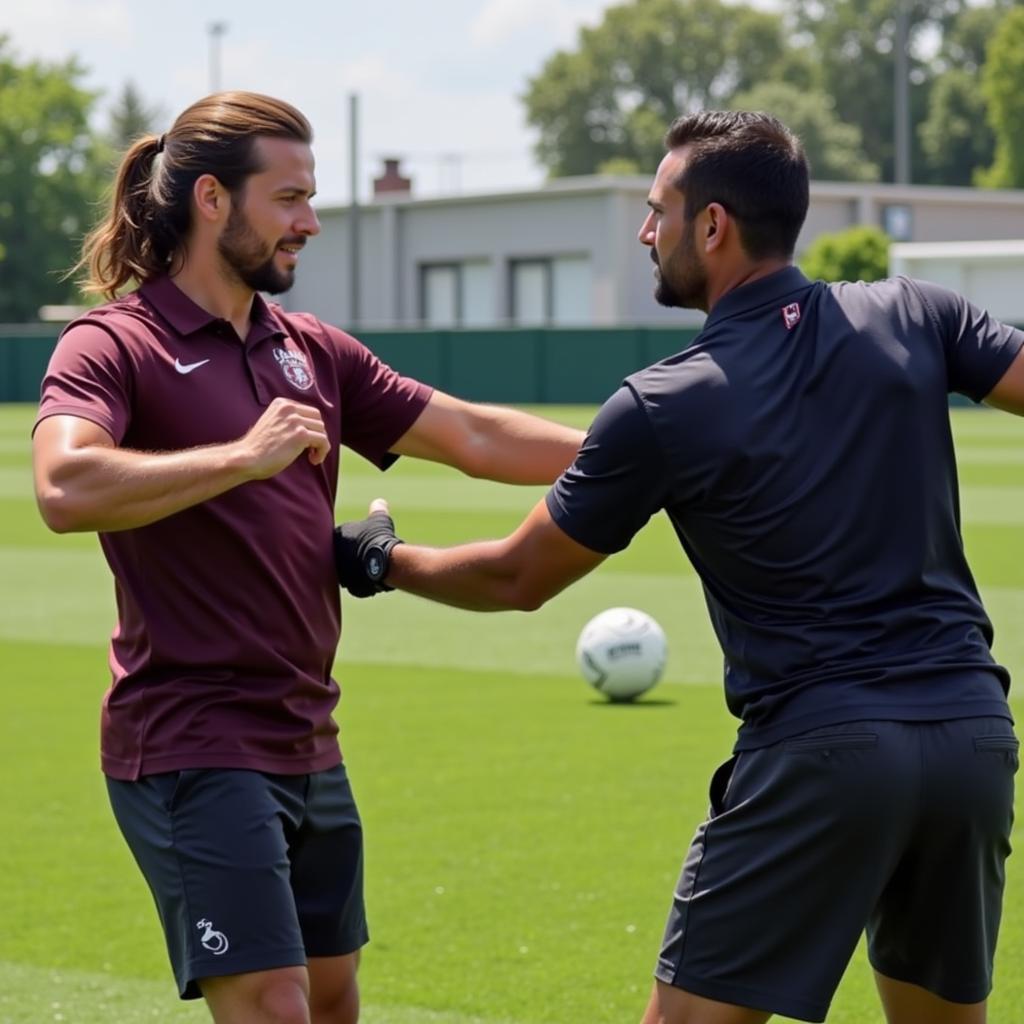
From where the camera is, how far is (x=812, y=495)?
4.02 metres

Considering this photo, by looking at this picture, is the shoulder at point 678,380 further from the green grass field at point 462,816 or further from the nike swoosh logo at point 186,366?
the green grass field at point 462,816

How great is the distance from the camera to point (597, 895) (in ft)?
24.9

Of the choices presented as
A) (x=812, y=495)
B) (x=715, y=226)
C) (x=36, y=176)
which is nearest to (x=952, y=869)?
(x=812, y=495)

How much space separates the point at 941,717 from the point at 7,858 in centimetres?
519

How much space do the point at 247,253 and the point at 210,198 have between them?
15cm

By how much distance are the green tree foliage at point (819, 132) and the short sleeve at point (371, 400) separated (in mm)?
101888

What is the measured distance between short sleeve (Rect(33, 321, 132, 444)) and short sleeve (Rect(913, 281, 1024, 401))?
1.67m

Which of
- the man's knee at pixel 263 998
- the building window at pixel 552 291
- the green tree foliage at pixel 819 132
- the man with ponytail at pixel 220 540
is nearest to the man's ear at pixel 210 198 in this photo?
the man with ponytail at pixel 220 540

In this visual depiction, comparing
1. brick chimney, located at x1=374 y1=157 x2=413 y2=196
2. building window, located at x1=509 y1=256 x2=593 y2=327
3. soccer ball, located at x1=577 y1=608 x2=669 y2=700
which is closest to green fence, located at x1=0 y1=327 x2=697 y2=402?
building window, located at x1=509 y1=256 x2=593 y2=327

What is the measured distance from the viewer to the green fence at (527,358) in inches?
1788

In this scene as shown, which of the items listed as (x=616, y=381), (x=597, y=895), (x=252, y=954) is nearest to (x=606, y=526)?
(x=252, y=954)

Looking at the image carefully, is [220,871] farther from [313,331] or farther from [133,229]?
[133,229]

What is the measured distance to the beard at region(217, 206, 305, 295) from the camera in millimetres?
4625

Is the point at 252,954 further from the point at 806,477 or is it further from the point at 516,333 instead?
the point at 516,333
